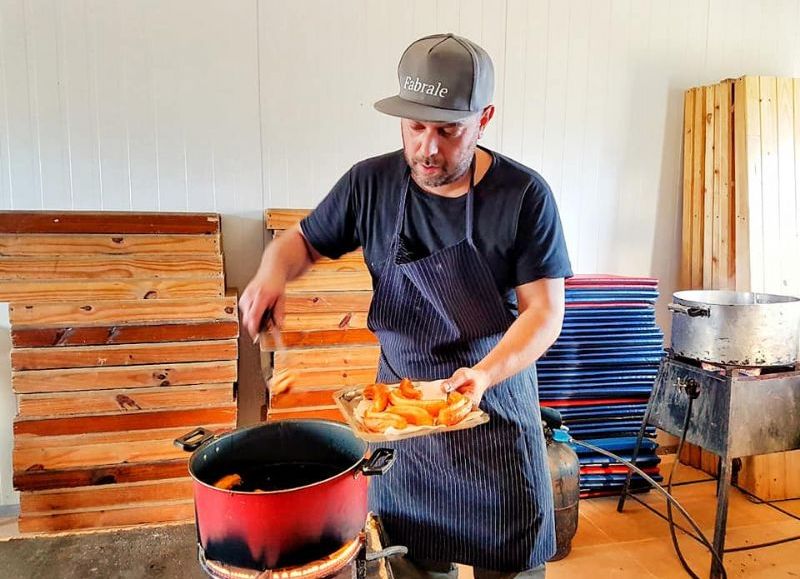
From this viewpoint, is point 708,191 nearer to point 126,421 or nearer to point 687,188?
point 687,188

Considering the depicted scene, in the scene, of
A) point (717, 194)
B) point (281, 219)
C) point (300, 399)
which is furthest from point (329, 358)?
point (717, 194)

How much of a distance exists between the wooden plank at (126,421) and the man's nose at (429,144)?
1.72m

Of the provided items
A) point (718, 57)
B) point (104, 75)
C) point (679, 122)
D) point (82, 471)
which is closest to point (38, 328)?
point (82, 471)

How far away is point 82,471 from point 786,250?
4.05 m

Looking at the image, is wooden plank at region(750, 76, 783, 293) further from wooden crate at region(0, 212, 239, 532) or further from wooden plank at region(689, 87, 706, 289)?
wooden crate at region(0, 212, 239, 532)

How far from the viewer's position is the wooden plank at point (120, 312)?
102 inches

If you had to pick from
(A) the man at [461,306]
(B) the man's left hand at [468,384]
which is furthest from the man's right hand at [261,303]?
(B) the man's left hand at [468,384]

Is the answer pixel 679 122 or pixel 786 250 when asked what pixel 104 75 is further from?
pixel 786 250

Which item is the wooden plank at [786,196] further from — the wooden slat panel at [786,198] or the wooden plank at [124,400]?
the wooden plank at [124,400]

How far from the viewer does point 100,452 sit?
265cm

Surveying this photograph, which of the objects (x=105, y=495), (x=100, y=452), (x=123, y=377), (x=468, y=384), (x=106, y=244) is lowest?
(x=105, y=495)

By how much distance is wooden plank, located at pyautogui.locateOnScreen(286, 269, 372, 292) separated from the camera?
115 inches

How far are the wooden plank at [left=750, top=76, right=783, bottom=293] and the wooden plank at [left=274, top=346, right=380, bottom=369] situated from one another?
7.98 feet

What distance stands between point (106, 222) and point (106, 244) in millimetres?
102
